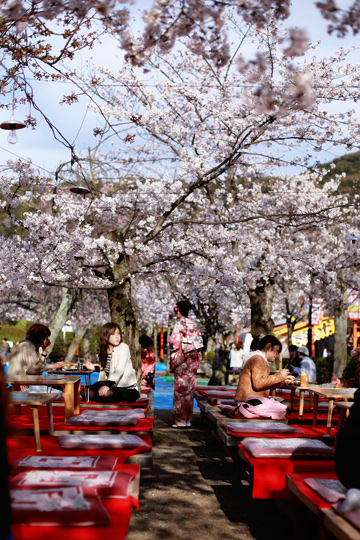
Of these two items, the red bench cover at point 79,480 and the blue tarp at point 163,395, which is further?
the blue tarp at point 163,395

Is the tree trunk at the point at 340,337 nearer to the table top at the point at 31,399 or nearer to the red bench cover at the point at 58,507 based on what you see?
the table top at the point at 31,399

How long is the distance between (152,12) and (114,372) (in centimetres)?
513

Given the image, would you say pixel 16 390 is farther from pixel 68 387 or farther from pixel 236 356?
pixel 236 356

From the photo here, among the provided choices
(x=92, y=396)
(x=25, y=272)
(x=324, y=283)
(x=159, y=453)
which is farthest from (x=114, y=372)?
(x=324, y=283)

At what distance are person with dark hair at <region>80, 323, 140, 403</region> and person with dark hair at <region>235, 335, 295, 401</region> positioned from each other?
188cm

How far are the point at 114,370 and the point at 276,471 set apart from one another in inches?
152

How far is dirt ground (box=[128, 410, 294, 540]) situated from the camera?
4742 mm

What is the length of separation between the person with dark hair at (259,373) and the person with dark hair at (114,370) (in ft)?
6.17

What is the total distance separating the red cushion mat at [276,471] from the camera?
4668mm

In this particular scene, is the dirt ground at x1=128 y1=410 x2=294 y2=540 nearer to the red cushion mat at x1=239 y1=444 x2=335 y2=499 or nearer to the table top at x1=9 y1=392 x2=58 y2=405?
the red cushion mat at x1=239 y1=444 x2=335 y2=499

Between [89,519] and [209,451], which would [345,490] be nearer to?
[89,519]

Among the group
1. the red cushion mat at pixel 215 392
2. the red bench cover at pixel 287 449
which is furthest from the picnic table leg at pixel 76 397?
the red cushion mat at pixel 215 392

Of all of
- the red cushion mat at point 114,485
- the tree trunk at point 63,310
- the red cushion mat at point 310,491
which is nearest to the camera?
the red cushion mat at point 310,491

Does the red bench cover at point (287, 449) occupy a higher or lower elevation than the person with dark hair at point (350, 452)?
lower
